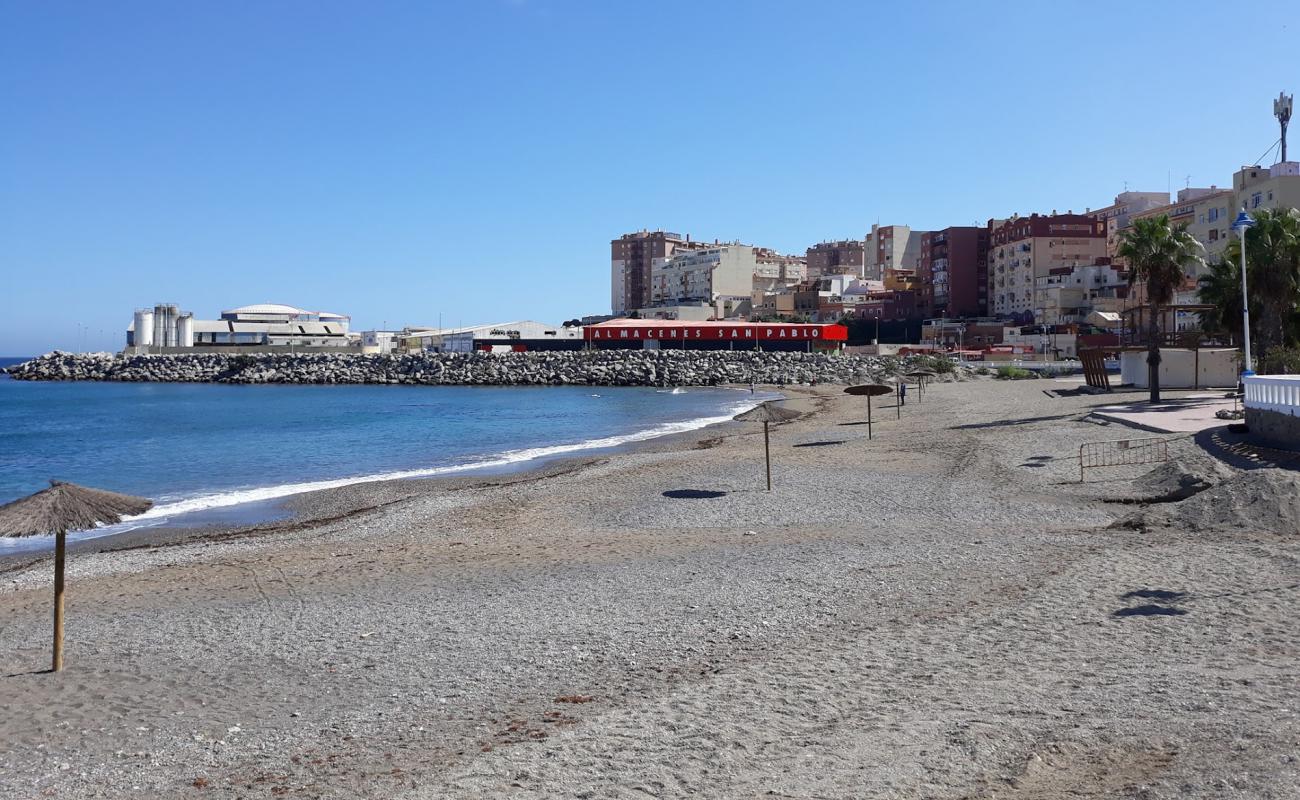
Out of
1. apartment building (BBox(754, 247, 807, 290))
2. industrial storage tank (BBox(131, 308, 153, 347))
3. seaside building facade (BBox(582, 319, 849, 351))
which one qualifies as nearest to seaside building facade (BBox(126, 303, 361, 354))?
industrial storage tank (BBox(131, 308, 153, 347))

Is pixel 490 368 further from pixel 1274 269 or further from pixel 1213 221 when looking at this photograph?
pixel 1274 269

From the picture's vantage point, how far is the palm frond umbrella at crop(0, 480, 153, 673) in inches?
393

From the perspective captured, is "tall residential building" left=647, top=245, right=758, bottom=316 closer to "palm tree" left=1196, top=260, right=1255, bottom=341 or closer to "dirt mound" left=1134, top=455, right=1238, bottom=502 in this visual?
"palm tree" left=1196, top=260, right=1255, bottom=341

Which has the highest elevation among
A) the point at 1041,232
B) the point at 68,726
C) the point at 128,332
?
the point at 1041,232

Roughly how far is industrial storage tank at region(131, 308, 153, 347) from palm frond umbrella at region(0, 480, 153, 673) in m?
120

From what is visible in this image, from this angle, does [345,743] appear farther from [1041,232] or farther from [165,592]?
[1041,232]

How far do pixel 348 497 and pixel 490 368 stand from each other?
65.5 meters

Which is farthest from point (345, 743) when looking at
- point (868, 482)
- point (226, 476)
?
point (226, 476)

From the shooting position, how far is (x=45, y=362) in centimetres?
10831

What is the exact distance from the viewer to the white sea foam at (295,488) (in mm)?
18578

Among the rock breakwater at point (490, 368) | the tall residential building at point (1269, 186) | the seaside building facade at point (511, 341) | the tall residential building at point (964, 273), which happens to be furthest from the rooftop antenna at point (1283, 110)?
the seaside building facade at point (511, 341)

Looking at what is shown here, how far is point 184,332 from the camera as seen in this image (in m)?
120

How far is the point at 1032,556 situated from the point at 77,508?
1124cm

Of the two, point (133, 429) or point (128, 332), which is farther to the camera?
point (128, 332)
